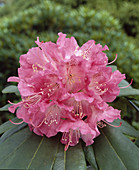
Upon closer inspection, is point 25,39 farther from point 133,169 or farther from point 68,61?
point 133,169

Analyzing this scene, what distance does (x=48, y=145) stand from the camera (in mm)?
706

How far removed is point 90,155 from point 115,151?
0.30 feet

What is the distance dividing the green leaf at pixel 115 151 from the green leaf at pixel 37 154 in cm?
7

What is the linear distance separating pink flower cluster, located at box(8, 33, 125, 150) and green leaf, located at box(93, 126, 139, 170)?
0.06 m

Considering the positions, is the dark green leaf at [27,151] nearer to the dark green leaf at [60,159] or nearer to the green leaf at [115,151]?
the dark green leaf at [60,159]

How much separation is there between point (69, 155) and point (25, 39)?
1.99m

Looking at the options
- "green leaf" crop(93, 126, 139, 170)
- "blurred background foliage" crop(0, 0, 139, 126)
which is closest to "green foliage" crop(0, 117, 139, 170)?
"green leaf" crop(93, 126, 139, 170)

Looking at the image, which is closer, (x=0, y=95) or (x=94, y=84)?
(x=94, y=84)

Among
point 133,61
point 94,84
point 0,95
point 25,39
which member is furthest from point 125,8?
point 94,84

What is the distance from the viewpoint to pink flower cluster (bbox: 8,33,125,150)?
643 mm

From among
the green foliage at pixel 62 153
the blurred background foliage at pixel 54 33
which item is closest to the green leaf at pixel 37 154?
the green foliage at pixel 62 153

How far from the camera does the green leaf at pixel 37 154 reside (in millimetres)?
618

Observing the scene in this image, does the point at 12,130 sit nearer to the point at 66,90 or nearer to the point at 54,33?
the point at 66,90

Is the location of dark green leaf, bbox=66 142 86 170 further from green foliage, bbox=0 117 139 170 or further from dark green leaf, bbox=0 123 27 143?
dark green leaf, bbox=0 123 27 143
